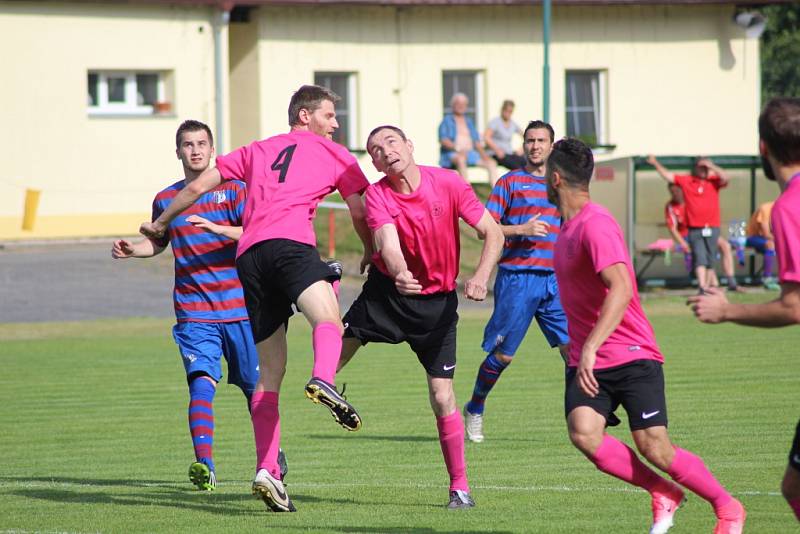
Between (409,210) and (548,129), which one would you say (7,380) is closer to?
(548,129)

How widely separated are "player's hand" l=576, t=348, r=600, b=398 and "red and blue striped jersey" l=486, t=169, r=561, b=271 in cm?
466

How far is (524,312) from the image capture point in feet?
36.0

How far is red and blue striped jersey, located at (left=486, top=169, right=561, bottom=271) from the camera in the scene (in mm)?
10984

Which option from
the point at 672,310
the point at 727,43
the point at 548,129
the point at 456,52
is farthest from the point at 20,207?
the point at 548,129

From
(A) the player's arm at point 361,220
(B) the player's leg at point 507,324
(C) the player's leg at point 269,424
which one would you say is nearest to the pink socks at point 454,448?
(C) the player's leg at point 269,424

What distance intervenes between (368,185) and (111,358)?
9.72 meters

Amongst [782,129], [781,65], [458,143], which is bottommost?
[782,129]

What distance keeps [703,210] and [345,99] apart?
11752 millimetres

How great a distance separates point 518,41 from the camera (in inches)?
1261

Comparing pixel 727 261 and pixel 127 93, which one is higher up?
pixel 127 93

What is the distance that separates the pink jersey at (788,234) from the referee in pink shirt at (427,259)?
2464 millimetres

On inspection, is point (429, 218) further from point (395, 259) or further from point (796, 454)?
point (796, 454)

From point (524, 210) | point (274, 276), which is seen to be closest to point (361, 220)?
point (274, 276)

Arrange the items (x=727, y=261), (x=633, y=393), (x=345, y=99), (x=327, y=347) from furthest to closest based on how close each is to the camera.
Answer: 1. (x=345, y=99)
2. (x=727, y=261)
3. (x=327, y=347)
4. (x=633, y=393)
